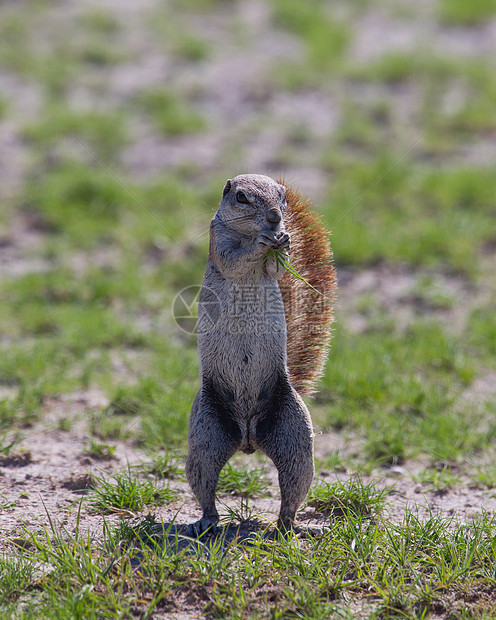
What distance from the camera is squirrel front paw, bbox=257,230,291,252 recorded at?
10.6 ft

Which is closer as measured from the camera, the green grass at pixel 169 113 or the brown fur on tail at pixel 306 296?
the brown fur on tail at pixel 306 296

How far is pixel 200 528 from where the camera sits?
11.0 ft

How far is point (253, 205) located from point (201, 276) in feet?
11.1

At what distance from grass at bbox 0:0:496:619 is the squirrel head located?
1346mm

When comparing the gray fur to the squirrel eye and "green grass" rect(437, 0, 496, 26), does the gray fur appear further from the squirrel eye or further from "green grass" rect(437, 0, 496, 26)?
"green grass" rect(437, 0, 496, 26)

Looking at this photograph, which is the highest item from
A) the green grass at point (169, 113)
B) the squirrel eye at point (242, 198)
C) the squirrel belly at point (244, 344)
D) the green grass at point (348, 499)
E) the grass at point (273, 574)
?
the green grass at point (169, 113)

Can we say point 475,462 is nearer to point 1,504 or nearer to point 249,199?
point 249,199

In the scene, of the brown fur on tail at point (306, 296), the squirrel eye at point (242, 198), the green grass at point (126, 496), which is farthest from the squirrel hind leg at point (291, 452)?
the squirrel eye at point (242, 198)

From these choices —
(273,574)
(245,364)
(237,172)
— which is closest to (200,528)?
(273,574)

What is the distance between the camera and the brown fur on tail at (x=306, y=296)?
3.76 meters

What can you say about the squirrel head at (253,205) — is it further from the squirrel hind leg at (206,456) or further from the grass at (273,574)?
the grass at (273,574)

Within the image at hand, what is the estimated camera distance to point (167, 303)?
634 centimetres
